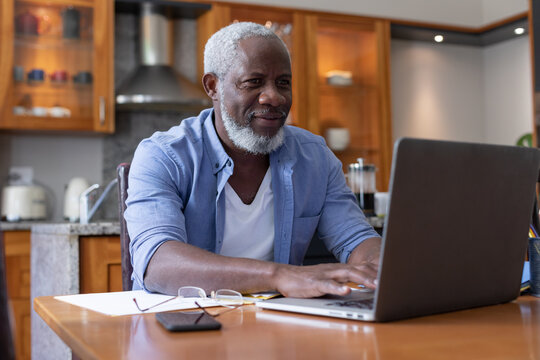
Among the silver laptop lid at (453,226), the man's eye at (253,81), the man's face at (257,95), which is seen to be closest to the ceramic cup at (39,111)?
the man's face at (257,95)

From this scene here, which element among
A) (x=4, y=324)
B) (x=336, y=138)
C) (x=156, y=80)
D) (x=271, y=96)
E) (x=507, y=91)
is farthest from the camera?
(x=507, y=91)

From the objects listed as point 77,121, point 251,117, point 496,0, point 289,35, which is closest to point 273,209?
point 251,117

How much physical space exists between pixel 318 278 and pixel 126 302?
0.32 metres

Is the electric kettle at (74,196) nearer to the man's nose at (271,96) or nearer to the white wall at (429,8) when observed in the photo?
the white wall at (429,8)

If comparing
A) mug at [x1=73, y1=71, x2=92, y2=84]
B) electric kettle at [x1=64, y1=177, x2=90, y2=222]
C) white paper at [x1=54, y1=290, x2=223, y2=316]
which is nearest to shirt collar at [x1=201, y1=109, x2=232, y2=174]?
white paper at [x1=54, y1=290, x2=223, y2=316]

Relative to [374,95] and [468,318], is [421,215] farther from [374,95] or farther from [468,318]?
[374,95]

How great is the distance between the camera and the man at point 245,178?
1411 millimetres

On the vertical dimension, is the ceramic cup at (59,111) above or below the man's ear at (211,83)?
above

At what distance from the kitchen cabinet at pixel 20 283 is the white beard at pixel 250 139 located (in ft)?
5.38

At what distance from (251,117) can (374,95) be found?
3.17 metres

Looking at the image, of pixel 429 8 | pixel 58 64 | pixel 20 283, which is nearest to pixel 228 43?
pixel 20 283

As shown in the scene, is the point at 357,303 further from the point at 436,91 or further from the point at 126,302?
the point at 436,91

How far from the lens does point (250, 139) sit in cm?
154

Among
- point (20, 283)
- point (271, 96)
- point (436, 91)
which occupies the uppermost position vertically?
point (436, 91)
